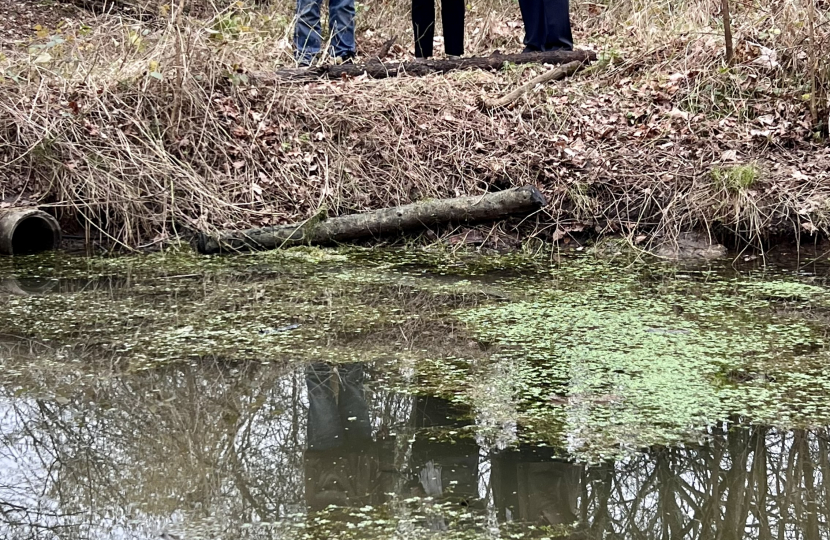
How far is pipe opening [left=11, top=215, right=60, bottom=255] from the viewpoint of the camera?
506 centimetres

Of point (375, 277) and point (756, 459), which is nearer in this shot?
point (756, 459)

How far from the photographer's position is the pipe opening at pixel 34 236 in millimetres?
5063

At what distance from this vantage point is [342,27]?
6.79 m

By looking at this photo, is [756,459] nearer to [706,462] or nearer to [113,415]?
[706,462]

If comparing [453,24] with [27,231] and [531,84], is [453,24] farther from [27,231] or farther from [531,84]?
[27,231]

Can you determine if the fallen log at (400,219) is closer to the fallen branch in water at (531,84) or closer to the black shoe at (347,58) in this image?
the fallen branch in water at (531,84)

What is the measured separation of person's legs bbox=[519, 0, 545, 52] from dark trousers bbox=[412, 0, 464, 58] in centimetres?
54

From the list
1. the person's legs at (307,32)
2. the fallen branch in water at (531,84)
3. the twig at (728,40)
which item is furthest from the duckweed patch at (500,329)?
the twig at (728,40)

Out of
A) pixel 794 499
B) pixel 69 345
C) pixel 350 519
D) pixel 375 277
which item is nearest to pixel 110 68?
pixel 375 277

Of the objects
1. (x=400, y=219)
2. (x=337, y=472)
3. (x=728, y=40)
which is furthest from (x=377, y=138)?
(x=337, y=472)

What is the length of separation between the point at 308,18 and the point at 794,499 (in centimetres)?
538

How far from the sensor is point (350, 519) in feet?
6.43

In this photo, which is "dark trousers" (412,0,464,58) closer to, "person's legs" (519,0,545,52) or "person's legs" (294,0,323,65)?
"person's legs" (519,0,545,52)

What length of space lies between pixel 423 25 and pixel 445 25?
0.26 metres
